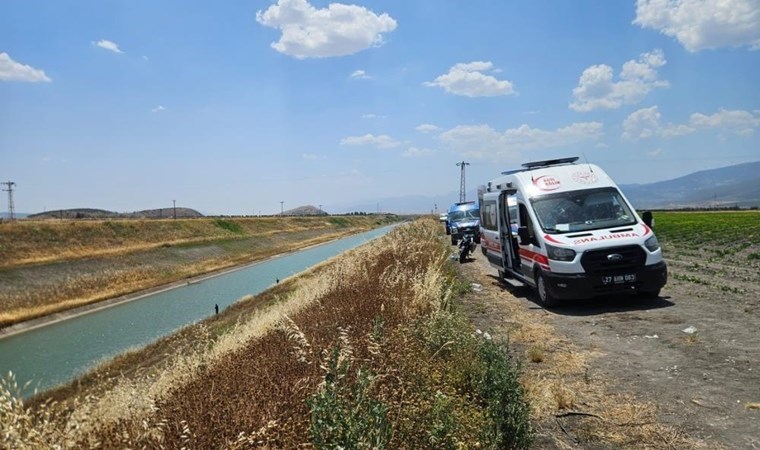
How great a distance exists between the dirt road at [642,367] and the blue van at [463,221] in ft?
62.7

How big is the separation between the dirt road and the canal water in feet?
41.3

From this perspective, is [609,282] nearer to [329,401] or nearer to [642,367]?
[642,367]

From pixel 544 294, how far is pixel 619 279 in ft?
5.05

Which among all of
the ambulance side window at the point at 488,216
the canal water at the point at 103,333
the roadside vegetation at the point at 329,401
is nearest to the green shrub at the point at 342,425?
the roadside vegetation at the point at 329,401

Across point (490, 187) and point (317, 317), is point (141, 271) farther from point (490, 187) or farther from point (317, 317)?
point (317, 317)

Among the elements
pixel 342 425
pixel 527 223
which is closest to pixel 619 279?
pixel 527 223

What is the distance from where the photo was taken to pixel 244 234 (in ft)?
262

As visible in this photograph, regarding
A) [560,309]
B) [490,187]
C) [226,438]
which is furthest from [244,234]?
[226,438]

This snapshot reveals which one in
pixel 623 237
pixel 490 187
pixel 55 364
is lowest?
pixel 55 364

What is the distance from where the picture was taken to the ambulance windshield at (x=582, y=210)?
11070 millimetres

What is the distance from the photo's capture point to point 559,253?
10469 mm

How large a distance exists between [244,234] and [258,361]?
77.3 m

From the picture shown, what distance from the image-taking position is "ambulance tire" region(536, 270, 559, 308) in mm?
10789

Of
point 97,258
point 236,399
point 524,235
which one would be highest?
point 524,235
